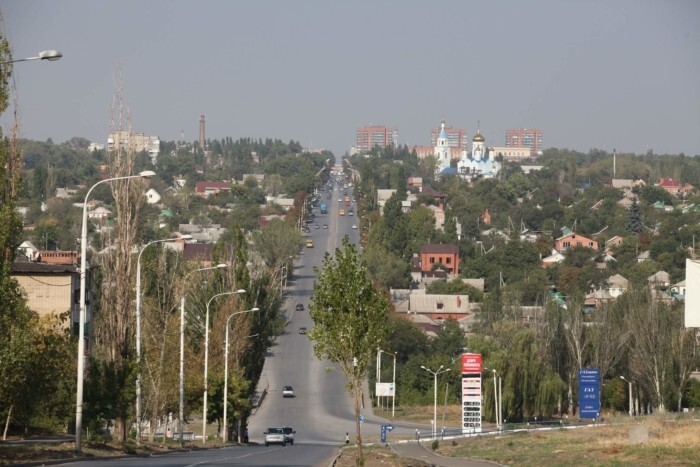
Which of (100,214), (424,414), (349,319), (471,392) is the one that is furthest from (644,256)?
(349,319)

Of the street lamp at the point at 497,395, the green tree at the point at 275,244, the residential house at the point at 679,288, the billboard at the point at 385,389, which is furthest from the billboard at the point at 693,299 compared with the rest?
the residential house at the point at 679,288

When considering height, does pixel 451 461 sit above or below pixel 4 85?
below

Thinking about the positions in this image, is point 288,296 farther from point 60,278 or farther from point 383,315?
point 383,315

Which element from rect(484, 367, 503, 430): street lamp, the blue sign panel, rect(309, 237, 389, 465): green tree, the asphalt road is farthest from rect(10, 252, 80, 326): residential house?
rect(309, 237, 389, 465): green tree

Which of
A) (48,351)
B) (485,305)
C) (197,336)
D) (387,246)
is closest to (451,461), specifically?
(48,351)

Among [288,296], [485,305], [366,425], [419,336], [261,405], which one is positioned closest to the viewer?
[366,425]

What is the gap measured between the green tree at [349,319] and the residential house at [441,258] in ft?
462

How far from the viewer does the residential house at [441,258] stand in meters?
183

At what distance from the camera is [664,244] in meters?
192

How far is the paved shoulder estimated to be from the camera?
1631 inches

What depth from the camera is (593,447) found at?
148ft

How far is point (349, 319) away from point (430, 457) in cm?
880

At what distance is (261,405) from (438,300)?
5226 centimetres

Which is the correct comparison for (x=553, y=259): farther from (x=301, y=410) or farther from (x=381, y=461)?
(x=381, y=461)
